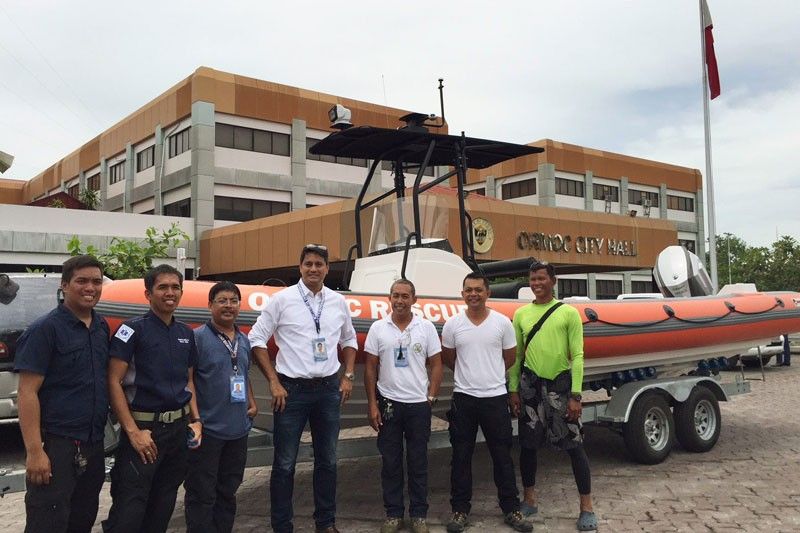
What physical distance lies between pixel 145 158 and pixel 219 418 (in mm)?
27999

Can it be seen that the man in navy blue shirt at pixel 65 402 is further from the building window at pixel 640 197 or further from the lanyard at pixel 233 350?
the building window at pixel 640 197

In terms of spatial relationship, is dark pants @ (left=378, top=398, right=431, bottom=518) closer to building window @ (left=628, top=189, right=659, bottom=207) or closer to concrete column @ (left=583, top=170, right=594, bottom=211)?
concrete column @ (left=583, top=170, right=594, bottom=211)

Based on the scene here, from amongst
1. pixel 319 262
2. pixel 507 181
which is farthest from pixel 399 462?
pixel 507 181

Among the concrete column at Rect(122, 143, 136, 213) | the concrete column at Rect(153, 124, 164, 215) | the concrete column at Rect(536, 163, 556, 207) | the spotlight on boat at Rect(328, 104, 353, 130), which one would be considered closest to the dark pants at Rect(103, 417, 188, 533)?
the spotlight on boat at Rect(328, 104, 353, 130)

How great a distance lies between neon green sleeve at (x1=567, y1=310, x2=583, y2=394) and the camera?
4.46 metres

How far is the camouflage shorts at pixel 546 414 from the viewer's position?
449cm

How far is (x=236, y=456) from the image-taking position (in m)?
3.84

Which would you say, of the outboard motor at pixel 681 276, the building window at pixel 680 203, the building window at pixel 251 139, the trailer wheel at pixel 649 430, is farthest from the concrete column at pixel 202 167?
the building window at pixel 680 203

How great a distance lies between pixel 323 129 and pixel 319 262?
24861 millimetres

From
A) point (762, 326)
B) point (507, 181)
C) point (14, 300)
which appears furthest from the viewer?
point (507, 181)

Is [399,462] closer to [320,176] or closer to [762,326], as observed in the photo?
[762,326]

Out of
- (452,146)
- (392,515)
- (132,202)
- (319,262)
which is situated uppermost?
(132,202)

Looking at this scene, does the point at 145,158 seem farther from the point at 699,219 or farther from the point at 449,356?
the point at 699,219

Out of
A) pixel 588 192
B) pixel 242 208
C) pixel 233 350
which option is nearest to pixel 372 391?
pixel 233 350
